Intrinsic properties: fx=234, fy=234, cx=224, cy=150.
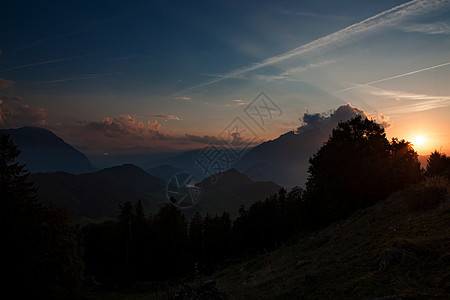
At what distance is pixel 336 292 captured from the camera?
9.29 metres

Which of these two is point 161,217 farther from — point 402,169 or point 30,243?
point 402,169

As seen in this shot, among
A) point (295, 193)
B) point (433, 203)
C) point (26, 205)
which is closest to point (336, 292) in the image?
point (433, 203)

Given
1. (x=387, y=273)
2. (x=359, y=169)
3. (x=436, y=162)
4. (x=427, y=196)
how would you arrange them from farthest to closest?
(x=436, y=162), (x=359, y=169), (x=427, y=196), (x=387, y=273)

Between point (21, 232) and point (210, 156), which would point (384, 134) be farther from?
point (21, 232)

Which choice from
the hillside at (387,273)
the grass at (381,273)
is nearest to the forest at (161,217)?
the grass at (381,273)

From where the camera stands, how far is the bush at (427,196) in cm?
1669

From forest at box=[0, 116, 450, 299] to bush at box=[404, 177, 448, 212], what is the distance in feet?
0.24

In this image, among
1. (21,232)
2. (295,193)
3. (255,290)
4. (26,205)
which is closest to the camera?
(255,290)

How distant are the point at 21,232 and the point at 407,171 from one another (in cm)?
5035

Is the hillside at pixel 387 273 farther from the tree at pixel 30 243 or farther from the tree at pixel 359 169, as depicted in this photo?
the tree at pixel 30 243

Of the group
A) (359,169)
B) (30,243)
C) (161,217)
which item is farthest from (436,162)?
(161,217)

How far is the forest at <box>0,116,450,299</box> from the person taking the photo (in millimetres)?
26344

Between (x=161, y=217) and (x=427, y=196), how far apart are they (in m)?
64.5

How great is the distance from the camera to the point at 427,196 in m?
17.2
